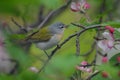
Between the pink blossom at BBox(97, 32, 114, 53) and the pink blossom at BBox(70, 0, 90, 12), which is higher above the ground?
the pink blossom at BBox(97, 32, 114, 53)

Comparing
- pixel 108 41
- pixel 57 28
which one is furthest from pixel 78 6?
pixel 57 28

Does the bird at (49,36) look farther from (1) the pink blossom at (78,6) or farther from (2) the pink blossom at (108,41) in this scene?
(2) the pink blossom at (108,41)

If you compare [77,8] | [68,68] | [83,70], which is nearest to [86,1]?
[77,8]

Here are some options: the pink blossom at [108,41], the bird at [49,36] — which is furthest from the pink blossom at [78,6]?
the bird at [49,36]

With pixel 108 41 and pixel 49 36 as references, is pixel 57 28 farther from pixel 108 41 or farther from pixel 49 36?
pixel 108 41

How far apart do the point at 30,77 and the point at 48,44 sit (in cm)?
277

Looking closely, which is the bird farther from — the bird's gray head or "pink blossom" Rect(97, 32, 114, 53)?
"pink blossom" Rect(97, 32, 114, 53)

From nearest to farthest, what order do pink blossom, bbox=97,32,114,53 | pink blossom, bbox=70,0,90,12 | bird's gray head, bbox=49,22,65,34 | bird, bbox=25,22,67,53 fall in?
pink blossom, bbox=97,32,114,53, pink blossom, bbox=70,0,90,12, bird, bbox=25,22,67,53, bird's gray head, bbox=49,22,65,34

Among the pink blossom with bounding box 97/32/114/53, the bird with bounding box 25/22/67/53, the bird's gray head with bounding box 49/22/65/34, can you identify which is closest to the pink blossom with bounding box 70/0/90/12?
the pink blossom with bounding box 97/32/114/53

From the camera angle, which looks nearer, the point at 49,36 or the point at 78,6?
the point at 78,6

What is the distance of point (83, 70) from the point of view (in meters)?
1.93

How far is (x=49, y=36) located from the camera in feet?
13.0

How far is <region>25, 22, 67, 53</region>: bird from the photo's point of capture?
358 cm

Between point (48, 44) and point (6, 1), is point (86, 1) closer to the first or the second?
point (48, 44)
